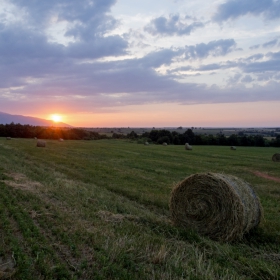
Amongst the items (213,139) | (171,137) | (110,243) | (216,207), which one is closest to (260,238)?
(216,207)

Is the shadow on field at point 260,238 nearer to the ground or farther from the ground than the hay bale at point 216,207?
nearer to the ground

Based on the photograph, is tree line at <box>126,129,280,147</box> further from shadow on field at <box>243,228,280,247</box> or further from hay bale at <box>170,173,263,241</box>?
shadow on field at <box>243,228,280,247</box>

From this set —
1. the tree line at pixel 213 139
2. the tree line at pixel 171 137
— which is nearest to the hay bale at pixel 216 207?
the tree line at pixel 171 137

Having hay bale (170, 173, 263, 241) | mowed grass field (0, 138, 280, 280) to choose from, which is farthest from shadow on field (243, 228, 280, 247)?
hay bale (170, 173, 263, 241)

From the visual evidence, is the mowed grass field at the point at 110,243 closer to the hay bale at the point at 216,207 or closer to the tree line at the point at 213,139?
the hay bale at the point at 216,207

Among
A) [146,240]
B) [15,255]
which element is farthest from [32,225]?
[146,240]

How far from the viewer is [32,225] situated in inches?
232

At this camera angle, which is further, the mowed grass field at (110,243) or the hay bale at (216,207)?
the hay bale at (216,207)

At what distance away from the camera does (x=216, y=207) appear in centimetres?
688

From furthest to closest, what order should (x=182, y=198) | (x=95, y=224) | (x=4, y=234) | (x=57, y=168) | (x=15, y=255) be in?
(x=57, y=168), (x=182, y=198), (x=95, y=224), (x=4, y=234), (x=15, y=255)

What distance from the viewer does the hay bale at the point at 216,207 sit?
6.50 m

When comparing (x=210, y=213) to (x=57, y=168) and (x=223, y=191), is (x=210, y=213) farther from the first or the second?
(x=57, y=168)

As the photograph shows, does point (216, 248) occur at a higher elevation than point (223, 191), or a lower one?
lower

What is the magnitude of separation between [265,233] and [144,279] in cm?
405
